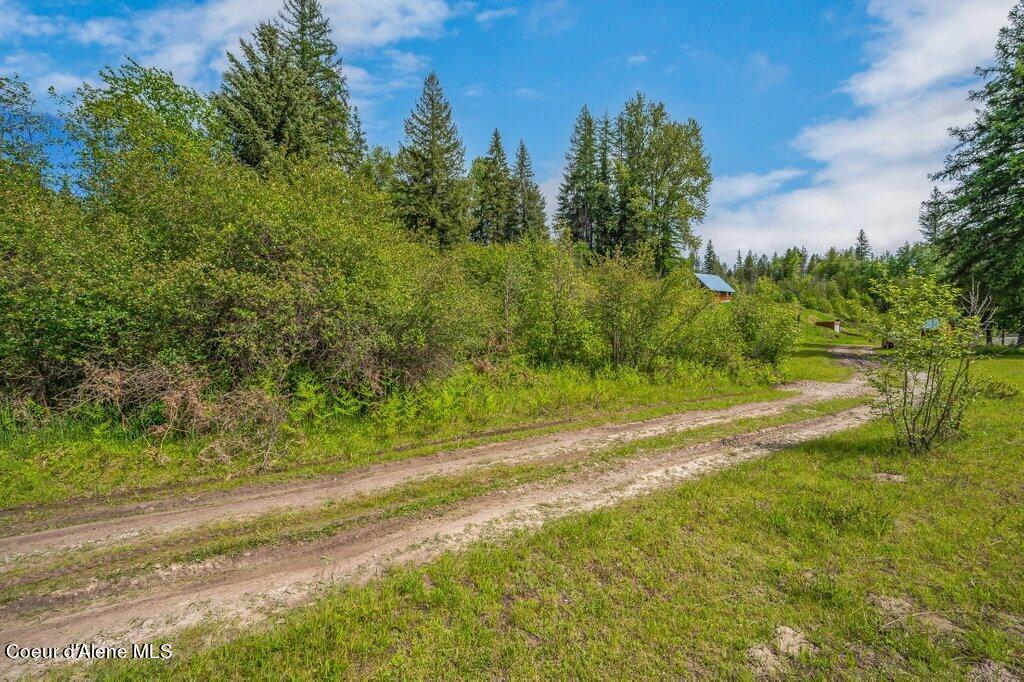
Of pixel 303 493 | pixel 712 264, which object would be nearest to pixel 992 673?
pixel 303 493

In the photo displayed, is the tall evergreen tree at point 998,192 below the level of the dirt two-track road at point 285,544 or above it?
above

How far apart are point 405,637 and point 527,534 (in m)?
1.87

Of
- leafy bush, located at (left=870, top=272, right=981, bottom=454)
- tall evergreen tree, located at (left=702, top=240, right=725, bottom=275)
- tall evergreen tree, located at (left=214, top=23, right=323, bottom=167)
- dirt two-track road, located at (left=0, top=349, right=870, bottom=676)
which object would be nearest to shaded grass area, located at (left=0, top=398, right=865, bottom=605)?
dirt two-track road, located at (left=0, top=349, right=870, bottom=676)

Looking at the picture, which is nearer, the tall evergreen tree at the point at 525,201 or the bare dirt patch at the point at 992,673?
the bare dirt patch at the point at 992,673

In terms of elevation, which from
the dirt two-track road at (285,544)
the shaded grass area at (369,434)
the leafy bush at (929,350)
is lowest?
the dirt two-track road at (285,544)

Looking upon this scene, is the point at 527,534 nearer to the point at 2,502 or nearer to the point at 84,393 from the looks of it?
the point at 2,502

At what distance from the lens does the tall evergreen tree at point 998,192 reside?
70.1ft

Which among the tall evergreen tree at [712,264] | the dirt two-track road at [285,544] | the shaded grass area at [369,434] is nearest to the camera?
the dirt two-track road at [285,544]

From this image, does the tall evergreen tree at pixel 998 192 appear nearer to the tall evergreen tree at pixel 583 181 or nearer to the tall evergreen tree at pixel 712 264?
the tall evergreen tree at pixel 583 181

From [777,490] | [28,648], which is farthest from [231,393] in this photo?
[777,490]

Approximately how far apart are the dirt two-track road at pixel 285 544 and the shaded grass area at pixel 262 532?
80mm

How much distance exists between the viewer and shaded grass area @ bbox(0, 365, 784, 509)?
6.29 meters

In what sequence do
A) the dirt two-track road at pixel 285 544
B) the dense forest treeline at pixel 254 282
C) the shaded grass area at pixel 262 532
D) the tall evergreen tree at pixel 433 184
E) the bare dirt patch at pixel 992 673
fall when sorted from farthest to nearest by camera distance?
the tall evergreen tree at pixel 433 184
the dense forest treeline at pixel 254 282
the shaded grass area at pixel 262 532
the dirt two-track road at pixel 285 544
the bare dirt patch at pixel 992 673

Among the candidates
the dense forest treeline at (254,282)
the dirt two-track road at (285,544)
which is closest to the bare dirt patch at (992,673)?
the dirt two-track road at (285,544)
